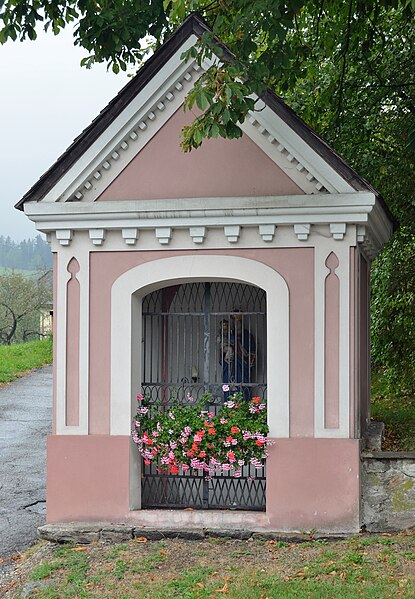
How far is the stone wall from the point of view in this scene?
920cm

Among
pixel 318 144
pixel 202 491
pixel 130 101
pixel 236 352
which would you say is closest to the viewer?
pixel 318 144

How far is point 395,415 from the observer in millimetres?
12680

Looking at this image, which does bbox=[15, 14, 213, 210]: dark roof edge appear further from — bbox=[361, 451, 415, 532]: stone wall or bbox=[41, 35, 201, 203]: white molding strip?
bbox=[361, 451, 415, 532]: stone wall

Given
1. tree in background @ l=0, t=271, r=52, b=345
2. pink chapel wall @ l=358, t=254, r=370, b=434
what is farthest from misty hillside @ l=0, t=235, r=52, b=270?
pink chapel wall @ l=358, t=254, r=370, b=434

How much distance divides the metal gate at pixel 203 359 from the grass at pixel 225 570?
0.84 m

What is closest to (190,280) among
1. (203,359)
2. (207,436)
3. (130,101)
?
(203,359)

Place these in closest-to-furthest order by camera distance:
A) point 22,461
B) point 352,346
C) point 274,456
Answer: point 352,346, point 274,456, point 22,461

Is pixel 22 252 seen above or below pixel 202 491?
above

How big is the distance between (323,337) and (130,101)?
315cm

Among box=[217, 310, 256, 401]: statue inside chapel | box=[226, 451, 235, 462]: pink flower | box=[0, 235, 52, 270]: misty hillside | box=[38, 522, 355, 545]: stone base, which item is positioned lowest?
box=[38, 522, 355, 545]: stone base

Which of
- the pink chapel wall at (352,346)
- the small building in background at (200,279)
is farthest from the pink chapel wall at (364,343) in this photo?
the pink chapel wall at (352,346)

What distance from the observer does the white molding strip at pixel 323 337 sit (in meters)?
9.18

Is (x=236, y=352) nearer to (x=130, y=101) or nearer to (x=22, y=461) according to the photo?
(x=130, y=101)

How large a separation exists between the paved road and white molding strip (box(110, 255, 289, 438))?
2.18 m
